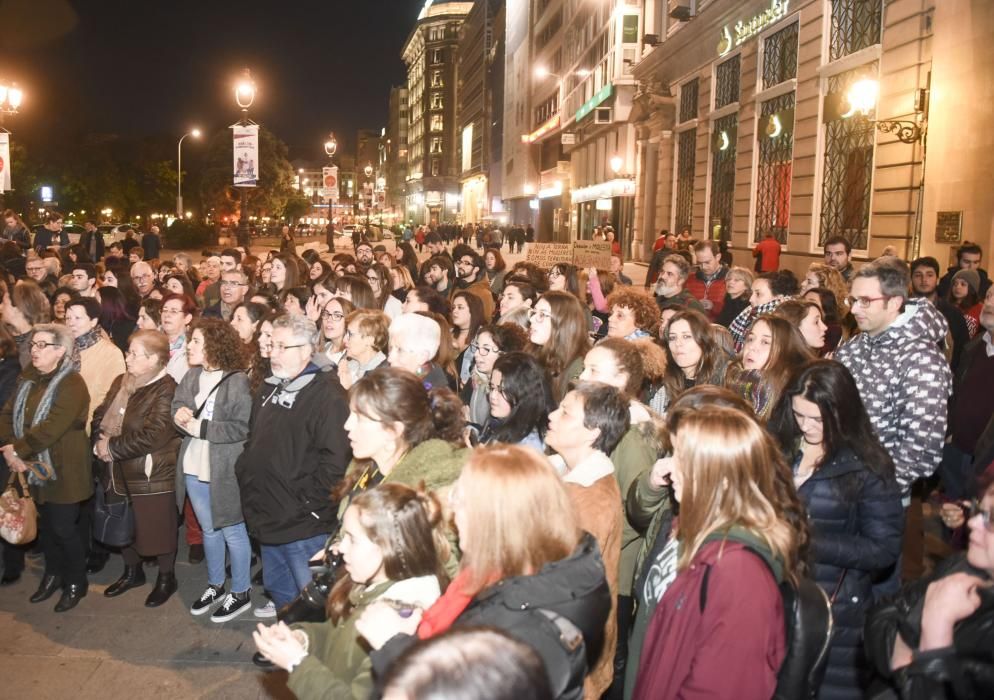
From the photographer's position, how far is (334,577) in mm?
3395

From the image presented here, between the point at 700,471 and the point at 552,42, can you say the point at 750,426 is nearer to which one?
the point at 700,471

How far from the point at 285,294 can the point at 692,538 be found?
6.96m

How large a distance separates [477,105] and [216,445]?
372ft

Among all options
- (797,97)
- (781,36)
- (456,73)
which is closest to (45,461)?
(797,97)

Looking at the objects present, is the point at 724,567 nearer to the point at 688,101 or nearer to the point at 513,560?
the point at 513,560

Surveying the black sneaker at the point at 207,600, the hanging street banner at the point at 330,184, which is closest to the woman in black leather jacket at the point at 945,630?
the black sneaker at the point at 207,600

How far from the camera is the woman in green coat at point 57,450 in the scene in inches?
237

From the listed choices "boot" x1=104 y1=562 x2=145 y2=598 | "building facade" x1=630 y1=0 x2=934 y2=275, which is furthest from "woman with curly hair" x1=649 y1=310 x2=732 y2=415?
"building facade" x1=630 y1=0 x2=934 y2=275

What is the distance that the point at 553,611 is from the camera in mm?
2475

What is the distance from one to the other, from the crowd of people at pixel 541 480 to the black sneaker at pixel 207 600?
2 centimetres

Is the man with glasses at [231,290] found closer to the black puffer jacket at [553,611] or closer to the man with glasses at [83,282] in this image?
the man with glasses at [83,282]

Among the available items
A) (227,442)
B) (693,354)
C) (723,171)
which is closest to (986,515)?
(693,354)

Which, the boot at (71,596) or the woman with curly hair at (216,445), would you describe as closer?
the woman with curly hair at (216,445)

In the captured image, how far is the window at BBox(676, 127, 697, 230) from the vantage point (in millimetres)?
27922
